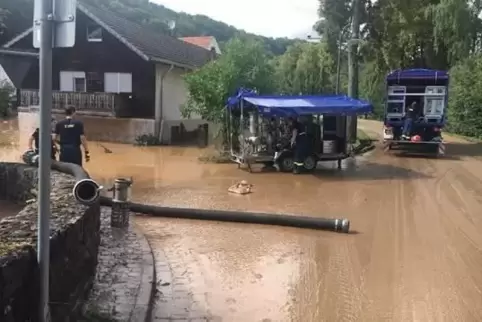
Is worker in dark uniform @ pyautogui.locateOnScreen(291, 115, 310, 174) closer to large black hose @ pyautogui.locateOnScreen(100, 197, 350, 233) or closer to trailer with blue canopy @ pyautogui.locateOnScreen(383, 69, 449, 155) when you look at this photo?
large black hose @ pyautogui.locateOnScreen(100, 197, 350, 233)

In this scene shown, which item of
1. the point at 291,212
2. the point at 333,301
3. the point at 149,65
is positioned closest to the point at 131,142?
the point at 149,65

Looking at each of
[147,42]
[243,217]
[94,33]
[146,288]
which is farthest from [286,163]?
[94,33]

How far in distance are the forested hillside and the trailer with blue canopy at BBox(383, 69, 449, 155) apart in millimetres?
28958

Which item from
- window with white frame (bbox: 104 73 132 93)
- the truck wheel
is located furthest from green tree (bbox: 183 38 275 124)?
window with white frame (bbox: 104 73 132 93)

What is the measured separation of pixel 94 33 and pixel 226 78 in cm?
985

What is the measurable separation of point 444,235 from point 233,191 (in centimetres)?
510

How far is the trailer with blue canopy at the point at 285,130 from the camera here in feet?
51.9

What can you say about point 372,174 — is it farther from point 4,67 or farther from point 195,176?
point 4,67

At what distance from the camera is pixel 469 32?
26375mm

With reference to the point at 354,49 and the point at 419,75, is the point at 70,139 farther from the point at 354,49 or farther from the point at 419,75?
the point at 354,49

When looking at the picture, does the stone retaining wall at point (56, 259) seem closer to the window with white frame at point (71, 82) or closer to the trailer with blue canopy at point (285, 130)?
the trailer with blue canopy at point (285, 130)

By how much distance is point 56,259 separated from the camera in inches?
167

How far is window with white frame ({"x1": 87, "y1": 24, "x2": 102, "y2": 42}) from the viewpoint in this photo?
27.3 m

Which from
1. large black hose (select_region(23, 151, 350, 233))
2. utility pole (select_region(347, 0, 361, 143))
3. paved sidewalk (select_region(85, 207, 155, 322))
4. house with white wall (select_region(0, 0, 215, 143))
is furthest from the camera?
house with white wall (select_region(0, 0, 215, 143))
